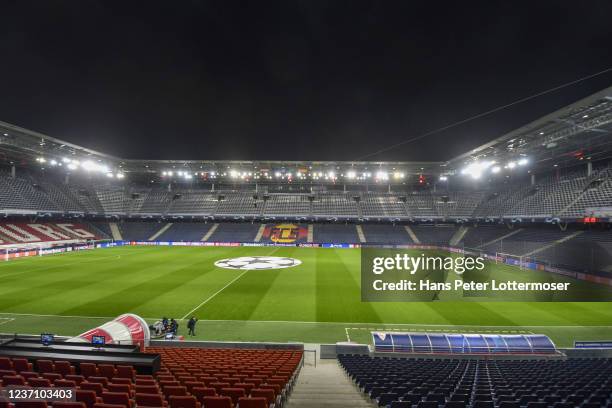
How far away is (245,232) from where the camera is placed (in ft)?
231

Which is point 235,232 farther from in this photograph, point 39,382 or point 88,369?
point 39,382

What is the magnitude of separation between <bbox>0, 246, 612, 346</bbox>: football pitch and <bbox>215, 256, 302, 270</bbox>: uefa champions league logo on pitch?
13.0 ft

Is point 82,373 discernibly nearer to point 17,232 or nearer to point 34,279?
point 34,279

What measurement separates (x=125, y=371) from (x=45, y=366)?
1775mm

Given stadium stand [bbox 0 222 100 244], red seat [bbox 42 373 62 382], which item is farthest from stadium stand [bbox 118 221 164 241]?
red seat [bbox 42 373 62 382]

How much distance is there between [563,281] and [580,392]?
30.5m

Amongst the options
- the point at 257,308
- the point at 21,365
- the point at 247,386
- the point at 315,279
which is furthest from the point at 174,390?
the point at 315,279

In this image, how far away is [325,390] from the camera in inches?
→ 391

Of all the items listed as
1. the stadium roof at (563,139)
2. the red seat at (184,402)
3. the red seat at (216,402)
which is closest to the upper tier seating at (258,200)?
the stadium roof at (563,139)

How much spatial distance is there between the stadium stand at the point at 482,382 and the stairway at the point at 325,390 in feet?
1.09

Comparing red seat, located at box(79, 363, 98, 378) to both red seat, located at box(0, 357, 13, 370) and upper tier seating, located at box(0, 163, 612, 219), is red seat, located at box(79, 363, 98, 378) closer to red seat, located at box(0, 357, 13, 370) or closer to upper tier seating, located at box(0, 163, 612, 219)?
red seat, located at box(0, 357, 13, 370)

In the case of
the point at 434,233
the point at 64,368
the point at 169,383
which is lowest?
the point at 169,383

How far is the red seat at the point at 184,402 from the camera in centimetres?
583

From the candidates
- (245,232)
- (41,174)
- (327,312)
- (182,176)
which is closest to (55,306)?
(327,312)
